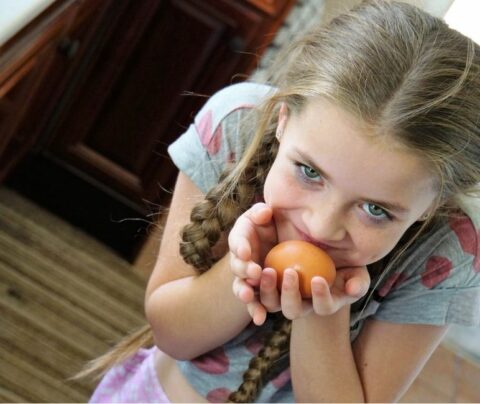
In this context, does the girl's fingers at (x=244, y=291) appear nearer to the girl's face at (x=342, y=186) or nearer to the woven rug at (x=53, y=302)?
the girl's face at (x=342, y=186)

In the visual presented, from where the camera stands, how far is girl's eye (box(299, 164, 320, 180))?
824mm

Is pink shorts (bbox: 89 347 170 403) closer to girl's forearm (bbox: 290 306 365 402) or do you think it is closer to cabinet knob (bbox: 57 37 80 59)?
girl's forearm (bbox: 290 306 365 402)

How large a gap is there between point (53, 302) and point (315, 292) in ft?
4.04

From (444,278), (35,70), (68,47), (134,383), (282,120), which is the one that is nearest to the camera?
(282,120)

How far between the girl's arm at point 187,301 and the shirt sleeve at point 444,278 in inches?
9.7

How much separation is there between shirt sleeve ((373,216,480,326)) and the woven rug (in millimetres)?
1039

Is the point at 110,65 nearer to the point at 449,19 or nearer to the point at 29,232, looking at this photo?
the point at 29,232

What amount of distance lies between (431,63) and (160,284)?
55 cm

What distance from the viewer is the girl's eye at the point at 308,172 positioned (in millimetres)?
824

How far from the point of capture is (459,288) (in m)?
1.01

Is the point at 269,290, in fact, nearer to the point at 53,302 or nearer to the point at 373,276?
the point at 373,276

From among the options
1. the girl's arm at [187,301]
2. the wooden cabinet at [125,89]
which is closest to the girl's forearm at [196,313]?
the girl's arm at [187,301]

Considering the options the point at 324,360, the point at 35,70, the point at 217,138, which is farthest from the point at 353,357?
the point at 35,70

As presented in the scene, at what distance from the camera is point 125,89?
72.9 inches
